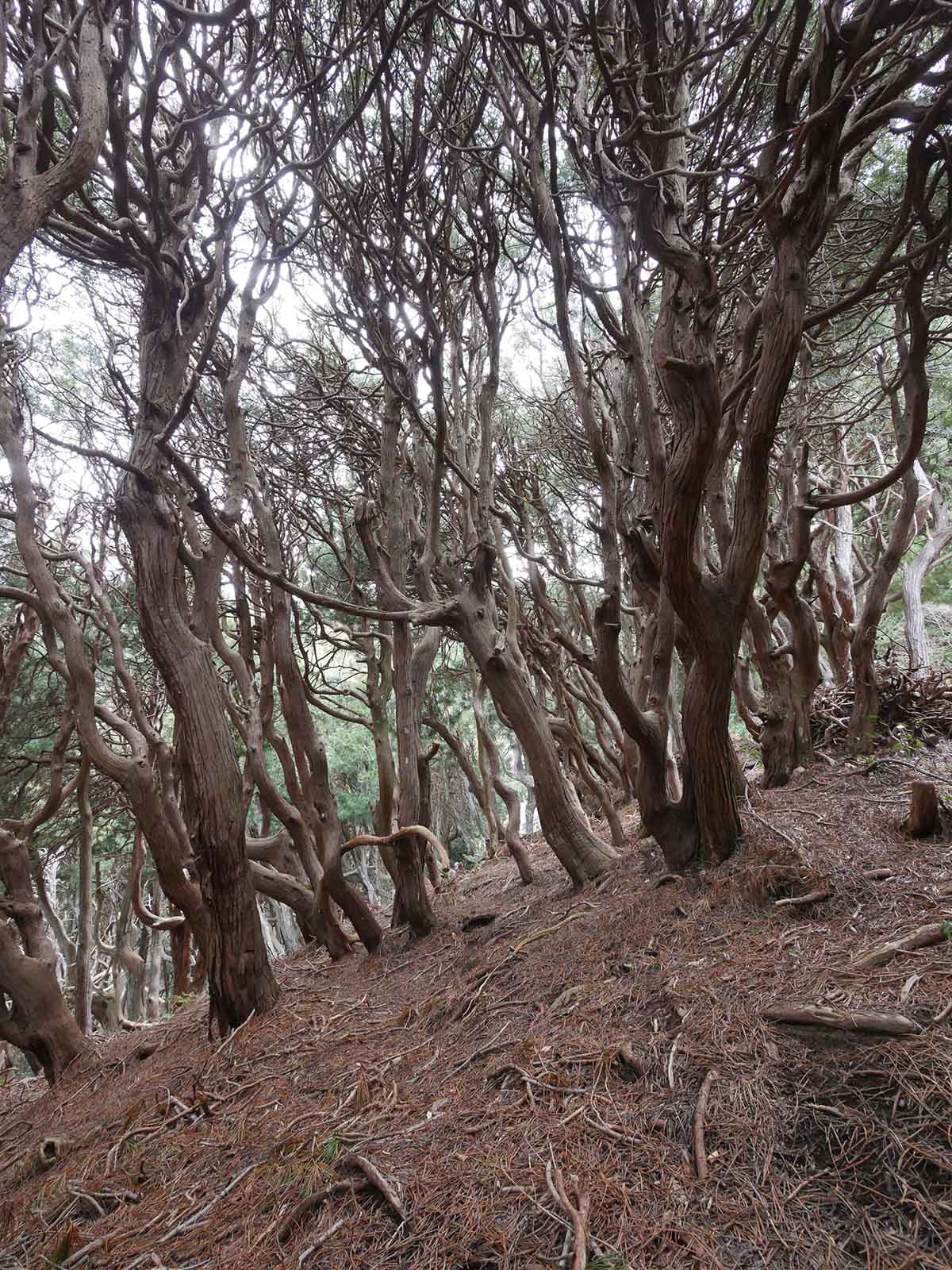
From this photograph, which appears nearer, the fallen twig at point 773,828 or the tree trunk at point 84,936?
the fallen twig at point 773,828

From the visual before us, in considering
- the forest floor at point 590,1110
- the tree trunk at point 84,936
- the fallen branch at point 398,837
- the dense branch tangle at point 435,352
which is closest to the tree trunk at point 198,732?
the dense branch tangle at point 435,352

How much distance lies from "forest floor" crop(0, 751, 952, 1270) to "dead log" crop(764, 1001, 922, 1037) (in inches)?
1.0

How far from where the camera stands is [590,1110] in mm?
1836

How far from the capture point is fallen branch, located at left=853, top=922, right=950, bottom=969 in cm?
208

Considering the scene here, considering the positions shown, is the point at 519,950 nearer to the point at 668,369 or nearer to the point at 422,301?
the point at 668,369

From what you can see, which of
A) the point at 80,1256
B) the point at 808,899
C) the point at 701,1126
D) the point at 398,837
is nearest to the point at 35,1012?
the point at 398,837

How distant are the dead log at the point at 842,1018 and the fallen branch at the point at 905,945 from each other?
0.30 m

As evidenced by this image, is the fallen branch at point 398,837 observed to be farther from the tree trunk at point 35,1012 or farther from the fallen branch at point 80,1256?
the fallen branch at point 80,1256

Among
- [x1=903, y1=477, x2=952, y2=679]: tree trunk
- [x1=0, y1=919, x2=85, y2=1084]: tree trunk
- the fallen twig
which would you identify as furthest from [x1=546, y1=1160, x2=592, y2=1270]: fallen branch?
[x1=903, y1=477, x2=952, y2=679]: tree trunk

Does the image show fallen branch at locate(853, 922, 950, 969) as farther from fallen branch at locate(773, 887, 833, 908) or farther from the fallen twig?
the fallen twig

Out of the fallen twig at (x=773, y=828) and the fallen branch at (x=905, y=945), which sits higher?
the fallen twig at (x=773, y=828)

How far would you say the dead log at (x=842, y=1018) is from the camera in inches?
67.7

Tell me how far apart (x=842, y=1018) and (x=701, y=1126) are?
51 centimetres

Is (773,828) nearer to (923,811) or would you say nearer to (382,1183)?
(923,811)
